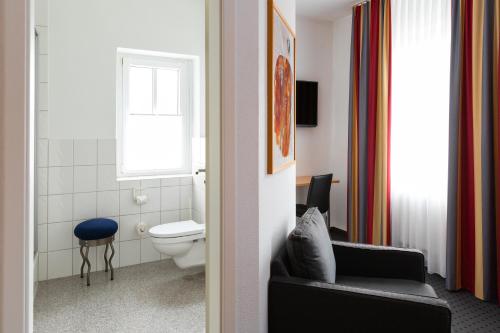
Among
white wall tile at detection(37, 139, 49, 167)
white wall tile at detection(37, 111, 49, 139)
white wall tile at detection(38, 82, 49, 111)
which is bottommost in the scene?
white wall tile at detection(37, 139, 49, 167)

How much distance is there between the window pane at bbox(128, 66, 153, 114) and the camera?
3572 mm

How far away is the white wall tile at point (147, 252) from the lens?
11.5 ft

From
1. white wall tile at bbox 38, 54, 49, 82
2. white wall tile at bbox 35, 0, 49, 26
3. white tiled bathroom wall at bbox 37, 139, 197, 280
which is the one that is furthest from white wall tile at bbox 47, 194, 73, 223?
white wall tile at bbox 35, 0, 49, 26

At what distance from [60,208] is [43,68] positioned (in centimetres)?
121

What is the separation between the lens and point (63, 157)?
3.13 m

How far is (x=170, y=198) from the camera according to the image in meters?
3.64

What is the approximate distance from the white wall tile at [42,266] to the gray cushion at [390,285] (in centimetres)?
253

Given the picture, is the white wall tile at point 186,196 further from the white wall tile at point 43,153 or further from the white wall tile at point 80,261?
the white wall tile at point 43,153

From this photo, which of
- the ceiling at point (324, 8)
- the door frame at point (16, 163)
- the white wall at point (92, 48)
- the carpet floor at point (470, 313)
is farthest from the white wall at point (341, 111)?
the door frame at point (16, 163)

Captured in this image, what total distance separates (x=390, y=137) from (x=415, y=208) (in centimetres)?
72

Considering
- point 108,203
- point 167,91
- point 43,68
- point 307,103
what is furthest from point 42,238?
point 307,103

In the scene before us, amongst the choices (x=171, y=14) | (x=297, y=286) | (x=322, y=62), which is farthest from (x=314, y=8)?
(x=297, y=286)

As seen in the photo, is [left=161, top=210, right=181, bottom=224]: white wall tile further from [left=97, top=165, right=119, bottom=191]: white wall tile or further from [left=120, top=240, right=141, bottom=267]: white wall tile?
[left=97, top=165, right=119, bottom=191]: white wall tile

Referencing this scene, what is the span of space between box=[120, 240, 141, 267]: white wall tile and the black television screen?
89.5 inches
